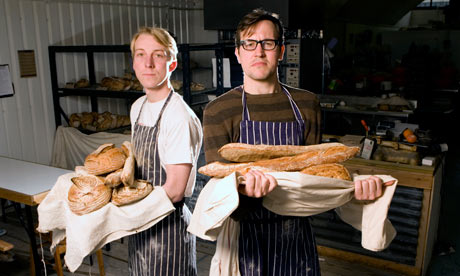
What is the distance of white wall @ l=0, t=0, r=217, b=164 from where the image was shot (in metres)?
4.25

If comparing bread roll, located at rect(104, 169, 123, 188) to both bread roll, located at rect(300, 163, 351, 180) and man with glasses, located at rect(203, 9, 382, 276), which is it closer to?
man with glasses, located at rect(203, 9, 382, 276)

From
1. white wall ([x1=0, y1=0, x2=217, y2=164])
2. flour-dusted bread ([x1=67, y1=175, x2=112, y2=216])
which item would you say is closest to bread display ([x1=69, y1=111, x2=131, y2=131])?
white wall ([x1=0, y1=0, x2=217, y2=164])

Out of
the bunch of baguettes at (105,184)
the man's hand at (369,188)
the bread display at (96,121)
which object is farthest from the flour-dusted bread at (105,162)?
the bread display at (96,121)

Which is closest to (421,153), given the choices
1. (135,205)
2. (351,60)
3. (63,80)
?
(135,205)

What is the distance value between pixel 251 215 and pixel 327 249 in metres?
2.05

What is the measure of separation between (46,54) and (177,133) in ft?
11.9

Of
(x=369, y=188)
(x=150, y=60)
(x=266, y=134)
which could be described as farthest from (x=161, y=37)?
(x=369, y=188)

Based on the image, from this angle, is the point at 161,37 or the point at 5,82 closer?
the point at 161,37

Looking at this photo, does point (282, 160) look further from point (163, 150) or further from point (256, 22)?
point (163, 150)

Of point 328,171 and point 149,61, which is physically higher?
point 149,61

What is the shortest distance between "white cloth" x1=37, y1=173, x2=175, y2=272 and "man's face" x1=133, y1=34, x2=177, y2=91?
0.45 metres

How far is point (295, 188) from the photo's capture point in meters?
1.18

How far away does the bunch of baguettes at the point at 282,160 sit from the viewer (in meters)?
1.26

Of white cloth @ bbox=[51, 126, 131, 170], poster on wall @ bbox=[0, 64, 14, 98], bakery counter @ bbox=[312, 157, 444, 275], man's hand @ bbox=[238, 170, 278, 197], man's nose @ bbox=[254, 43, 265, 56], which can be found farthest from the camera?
white cloth @ bbox=[51, 126, 131, 170]
